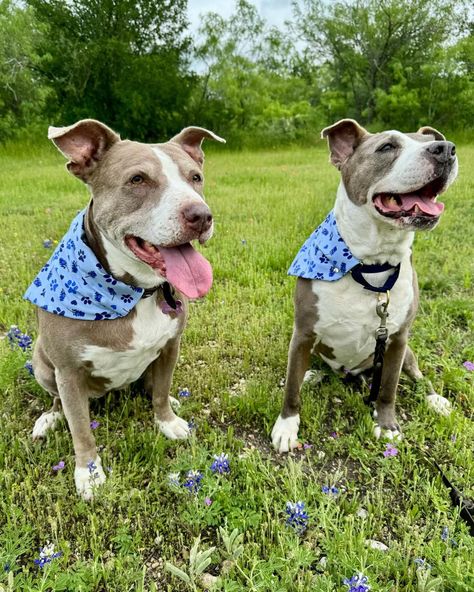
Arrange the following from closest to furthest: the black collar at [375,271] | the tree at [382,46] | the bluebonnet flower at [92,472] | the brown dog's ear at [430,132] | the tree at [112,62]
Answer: the bluebonnet flower at [92,472], the black collar at [375,271], the brown dog's ear at [430,132], the tree at [112,62], the tree at [382,46]

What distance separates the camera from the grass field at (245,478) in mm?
1979

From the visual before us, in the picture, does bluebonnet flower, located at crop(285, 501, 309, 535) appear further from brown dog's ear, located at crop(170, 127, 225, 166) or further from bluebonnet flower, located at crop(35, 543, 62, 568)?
brown dog's ear, located at crop(170, 127, 225, 166)

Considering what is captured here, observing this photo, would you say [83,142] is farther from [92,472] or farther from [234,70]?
[234,70]

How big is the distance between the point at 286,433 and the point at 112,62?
16.1 meters

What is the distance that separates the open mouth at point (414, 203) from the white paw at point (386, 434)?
48.5 inches

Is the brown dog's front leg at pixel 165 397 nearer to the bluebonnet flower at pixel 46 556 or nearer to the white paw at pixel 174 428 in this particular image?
the white paw at pixel 174 428

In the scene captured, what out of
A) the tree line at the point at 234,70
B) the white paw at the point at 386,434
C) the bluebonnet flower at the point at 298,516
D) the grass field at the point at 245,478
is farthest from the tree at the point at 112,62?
the bluebonnet flower at the point at 298,516

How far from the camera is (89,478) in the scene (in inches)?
94.3

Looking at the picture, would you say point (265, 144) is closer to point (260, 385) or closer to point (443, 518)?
point (260, 385)

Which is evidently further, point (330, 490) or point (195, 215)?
point (330, 490)

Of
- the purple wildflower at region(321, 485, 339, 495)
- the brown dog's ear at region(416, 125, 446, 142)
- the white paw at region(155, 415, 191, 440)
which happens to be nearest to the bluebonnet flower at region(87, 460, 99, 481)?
the white paw at region(155, 415, 191, 440)

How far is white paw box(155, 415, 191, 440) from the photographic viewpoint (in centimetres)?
286

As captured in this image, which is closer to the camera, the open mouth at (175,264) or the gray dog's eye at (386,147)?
the open mouth at (175,264)

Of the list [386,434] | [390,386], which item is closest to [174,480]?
[386,434]
